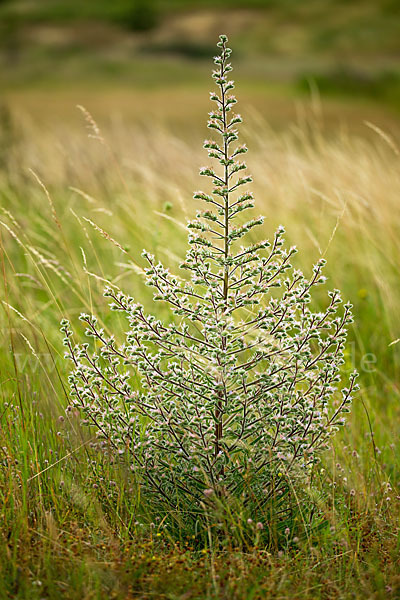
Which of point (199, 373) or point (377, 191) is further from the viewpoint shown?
point (377, 191)

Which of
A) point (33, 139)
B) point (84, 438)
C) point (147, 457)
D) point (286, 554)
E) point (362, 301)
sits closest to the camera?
point (286, 554)

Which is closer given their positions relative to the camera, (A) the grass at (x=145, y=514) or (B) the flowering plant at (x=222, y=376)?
(A) the grass at (x=145, y=514)

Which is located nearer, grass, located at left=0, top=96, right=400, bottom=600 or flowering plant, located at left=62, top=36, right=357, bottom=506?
grass, located at left=0, top=96, right=400, bottom=600

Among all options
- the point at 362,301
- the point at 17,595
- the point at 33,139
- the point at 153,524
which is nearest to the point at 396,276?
A: the point at 362,301

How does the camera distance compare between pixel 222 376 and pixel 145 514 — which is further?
pixel 145 514

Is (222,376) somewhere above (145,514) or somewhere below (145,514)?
above

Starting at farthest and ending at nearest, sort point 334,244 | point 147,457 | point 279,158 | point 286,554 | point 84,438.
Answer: point 279,158, point 334,244, point 84,438, point 147,457, point 286,554

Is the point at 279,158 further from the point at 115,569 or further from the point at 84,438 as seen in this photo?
the point at 115,569

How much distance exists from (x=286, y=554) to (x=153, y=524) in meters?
0.44

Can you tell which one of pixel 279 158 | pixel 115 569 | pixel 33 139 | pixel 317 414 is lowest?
pixel 115 569

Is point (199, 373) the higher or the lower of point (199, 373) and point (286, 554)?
the higher

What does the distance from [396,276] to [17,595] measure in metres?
3.37

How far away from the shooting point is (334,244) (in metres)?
4.73

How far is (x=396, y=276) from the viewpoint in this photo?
4.32m
